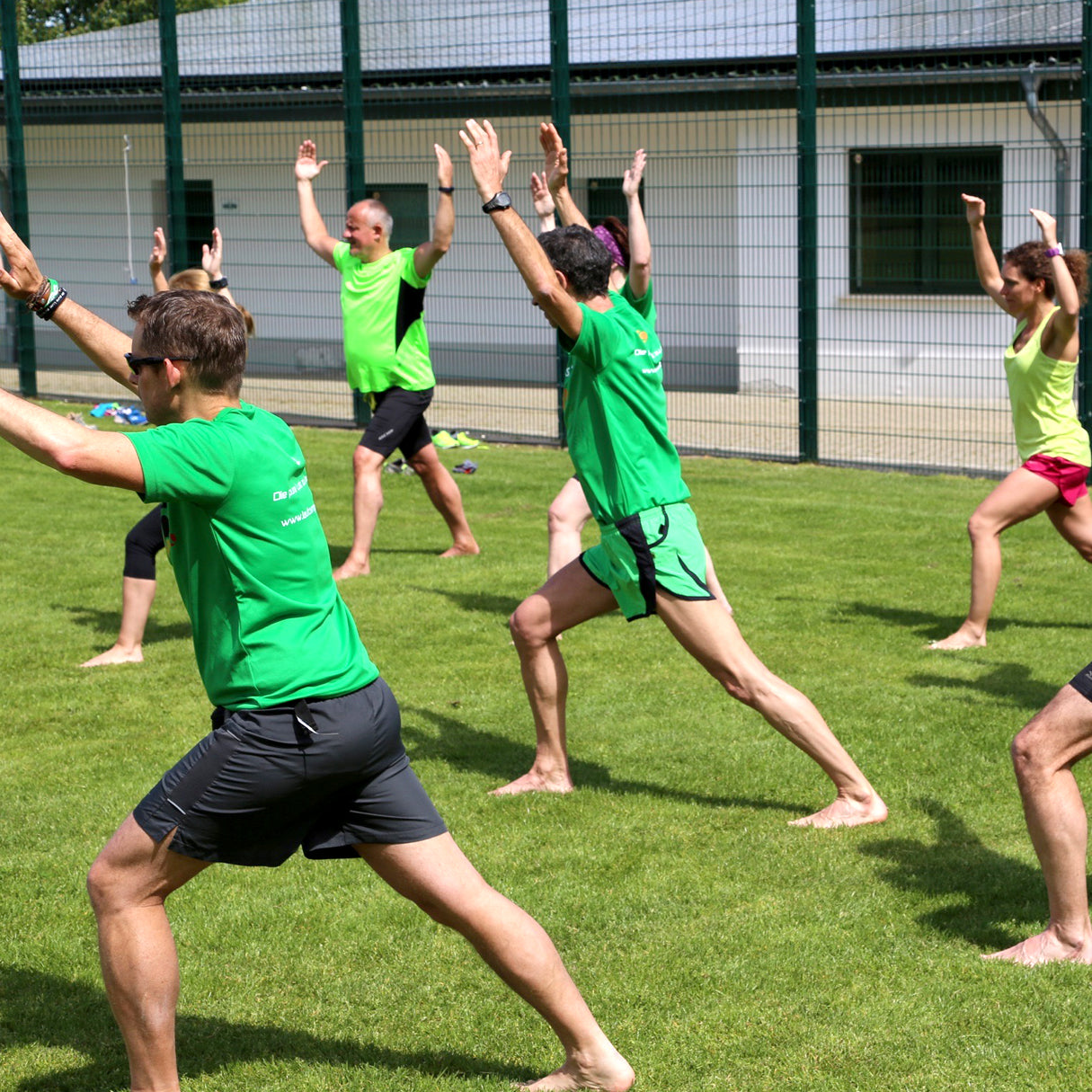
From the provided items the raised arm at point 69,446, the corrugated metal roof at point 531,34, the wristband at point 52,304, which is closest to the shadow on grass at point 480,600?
the wristband at point 52,304

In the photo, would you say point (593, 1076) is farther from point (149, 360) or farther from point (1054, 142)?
point (1054, 142)

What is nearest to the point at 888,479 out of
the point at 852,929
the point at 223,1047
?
the point at 852,929

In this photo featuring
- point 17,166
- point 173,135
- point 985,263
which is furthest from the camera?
point 17,166

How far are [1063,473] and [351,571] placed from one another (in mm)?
4202

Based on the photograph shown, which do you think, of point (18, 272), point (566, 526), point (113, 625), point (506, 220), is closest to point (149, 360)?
point (18, 272)

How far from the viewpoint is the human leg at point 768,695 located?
5.20 meters

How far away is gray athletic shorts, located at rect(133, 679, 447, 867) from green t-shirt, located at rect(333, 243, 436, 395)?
650 centimetres

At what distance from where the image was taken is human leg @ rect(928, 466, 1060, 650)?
7.62 metres

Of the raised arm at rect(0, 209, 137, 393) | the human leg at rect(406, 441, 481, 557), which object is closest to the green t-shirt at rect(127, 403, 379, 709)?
the raised arm at rect(0, 209, 137, 393)

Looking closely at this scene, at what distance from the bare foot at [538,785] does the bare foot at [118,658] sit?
2527 mm

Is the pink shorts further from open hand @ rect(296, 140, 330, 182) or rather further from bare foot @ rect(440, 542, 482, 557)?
open hand @ rect(296, 140, 330, 182)

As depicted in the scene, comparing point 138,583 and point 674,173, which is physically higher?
point 674,173

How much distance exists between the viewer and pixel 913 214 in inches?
583

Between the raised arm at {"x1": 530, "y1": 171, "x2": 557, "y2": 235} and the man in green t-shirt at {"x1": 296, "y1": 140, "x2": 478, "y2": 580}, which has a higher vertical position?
the raised arm at {"x1": 530, "y1": 171, "x2": 557, "y2": 235}
